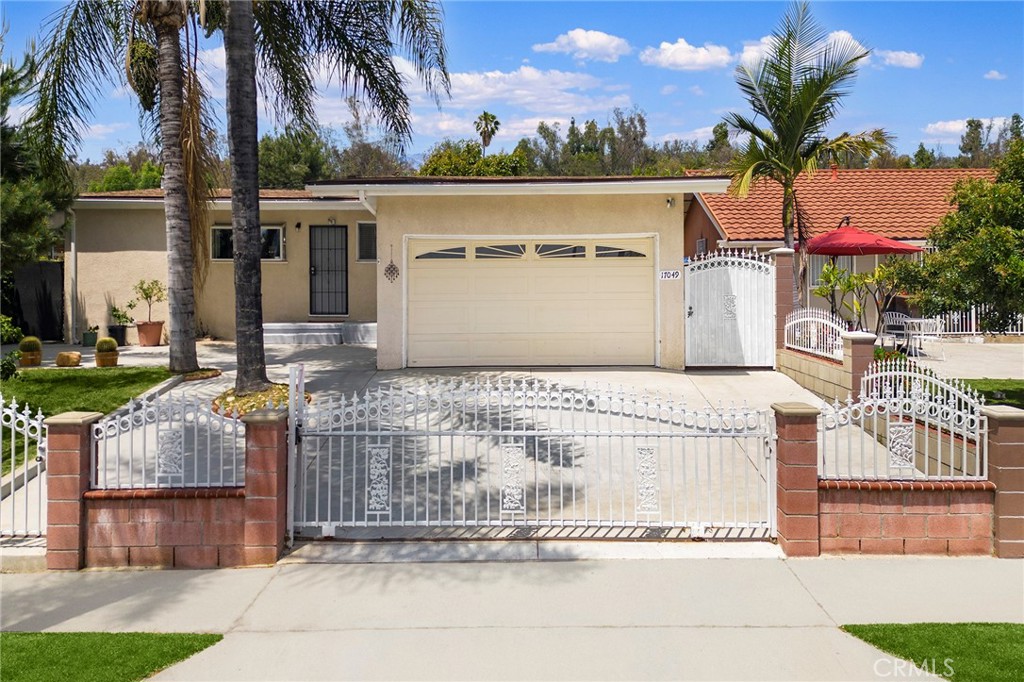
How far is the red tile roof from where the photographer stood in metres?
20.4

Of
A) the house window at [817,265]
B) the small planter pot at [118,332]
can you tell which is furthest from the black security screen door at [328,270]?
the house window at [817,265]

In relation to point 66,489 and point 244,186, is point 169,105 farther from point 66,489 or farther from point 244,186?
point 66,489

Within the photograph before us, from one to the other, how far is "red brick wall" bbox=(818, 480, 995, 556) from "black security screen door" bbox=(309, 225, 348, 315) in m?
14.9

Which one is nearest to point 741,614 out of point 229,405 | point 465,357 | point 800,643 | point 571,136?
point 800,643

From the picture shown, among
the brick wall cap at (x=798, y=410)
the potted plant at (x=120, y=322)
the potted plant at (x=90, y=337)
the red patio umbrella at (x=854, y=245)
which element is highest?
the red patio umbrella at (x=854, y=245)

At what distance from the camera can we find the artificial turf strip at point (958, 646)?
4.52m

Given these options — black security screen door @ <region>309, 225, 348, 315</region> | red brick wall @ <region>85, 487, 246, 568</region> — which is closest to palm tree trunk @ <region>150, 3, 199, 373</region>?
black security screen door @ <region>309, 225, 348, 315</region>

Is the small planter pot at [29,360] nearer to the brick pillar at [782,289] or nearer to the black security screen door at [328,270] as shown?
the black security screen door at [328,270]

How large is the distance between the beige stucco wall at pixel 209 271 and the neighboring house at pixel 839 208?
9096mm

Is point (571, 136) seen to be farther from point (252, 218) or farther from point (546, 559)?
point (546, 559)

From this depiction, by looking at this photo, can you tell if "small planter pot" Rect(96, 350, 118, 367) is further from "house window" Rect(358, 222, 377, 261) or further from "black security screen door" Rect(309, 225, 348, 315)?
"house window" Rect(358, 222, 377, 261)

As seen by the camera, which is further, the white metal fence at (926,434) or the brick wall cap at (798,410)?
the white metal fence at (926,434)

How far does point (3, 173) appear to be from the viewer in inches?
605

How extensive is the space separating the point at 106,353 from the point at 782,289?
12024 millimetres
